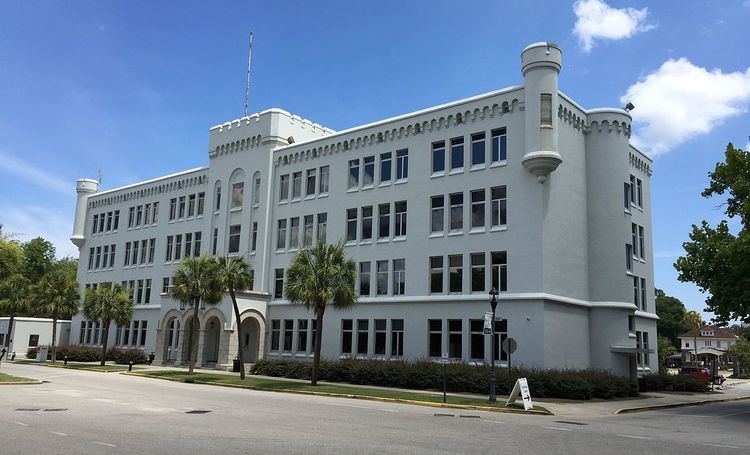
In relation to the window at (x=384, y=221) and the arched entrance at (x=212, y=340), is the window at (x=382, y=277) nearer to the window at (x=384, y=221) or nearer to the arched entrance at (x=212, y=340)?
the window at (x=384, y=221)

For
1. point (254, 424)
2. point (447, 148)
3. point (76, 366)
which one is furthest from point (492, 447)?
point (76, 366)

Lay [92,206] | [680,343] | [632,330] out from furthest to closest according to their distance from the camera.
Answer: [680,343] < [92,206] < [632,330]

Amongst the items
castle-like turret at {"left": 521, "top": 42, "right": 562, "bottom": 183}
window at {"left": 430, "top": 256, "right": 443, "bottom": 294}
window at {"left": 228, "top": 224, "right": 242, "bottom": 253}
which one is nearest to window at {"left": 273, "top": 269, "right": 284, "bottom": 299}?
window at {"left": 228, "top": 224, "right": 242, "bottom": 253}

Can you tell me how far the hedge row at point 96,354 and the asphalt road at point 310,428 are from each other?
89.7 ft

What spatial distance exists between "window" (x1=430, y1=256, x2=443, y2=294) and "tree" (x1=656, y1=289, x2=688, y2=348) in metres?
80.0

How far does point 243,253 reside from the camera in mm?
49594

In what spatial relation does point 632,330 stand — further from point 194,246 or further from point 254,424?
point 194,246

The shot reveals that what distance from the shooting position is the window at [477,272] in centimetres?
3653

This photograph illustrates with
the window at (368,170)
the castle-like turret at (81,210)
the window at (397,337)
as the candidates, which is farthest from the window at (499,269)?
the castle-like turret at (81,210)

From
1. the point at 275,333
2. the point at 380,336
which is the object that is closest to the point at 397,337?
the point at 380,336

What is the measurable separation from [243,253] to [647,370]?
2970cm

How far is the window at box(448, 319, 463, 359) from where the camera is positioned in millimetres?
36406

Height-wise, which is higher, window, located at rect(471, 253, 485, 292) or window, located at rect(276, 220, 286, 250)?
window, located at rect(276, 220, 286, 250)

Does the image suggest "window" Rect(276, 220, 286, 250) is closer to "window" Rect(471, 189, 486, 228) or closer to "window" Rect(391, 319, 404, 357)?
"window" Rect(391, 319, 404, 357)
